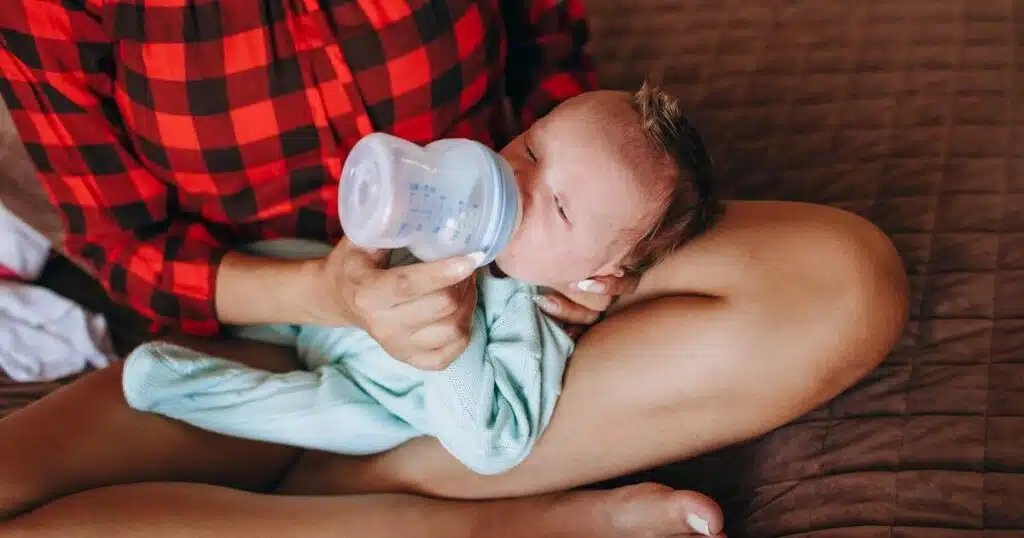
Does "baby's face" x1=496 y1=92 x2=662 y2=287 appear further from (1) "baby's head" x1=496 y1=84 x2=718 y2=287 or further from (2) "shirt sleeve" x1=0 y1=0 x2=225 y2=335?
(2) "shirt sleeve" x1=0 y1=0 x2=225 y2=335

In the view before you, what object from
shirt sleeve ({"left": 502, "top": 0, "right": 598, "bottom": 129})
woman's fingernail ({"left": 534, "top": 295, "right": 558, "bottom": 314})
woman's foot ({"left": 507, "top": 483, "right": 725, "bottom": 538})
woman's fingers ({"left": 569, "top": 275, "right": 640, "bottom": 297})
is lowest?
woman's foot ({"left": 507, "top": 483, "right": 725, "bottom": 538})

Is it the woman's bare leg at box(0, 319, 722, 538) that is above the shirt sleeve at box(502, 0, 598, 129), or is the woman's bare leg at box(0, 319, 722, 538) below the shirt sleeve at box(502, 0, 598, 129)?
below

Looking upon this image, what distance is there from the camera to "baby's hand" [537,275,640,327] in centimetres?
95

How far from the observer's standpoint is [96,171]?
968 millimetres

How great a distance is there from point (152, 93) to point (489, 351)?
443 mm

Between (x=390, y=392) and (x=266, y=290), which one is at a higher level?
(x=266, y=290)

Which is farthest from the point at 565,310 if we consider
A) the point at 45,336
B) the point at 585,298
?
the point at 45,336

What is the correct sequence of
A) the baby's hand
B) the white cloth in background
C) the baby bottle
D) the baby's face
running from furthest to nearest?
the white cloth in background, the baby's hand, the baby's face, the baby bottle

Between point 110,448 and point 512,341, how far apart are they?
43 centimetres

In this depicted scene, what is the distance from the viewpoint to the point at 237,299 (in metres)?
0.99

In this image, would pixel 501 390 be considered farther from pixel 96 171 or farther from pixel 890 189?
pixel 890 189

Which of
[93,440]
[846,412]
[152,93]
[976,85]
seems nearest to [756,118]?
[976,85]

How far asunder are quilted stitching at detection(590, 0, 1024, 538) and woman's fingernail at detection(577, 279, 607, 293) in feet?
0.75

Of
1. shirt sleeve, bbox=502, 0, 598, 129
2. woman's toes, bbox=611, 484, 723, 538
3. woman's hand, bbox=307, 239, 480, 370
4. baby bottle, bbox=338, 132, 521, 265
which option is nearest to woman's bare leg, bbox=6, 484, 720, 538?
woman's toes, bbox=611, 484, 723, 538
